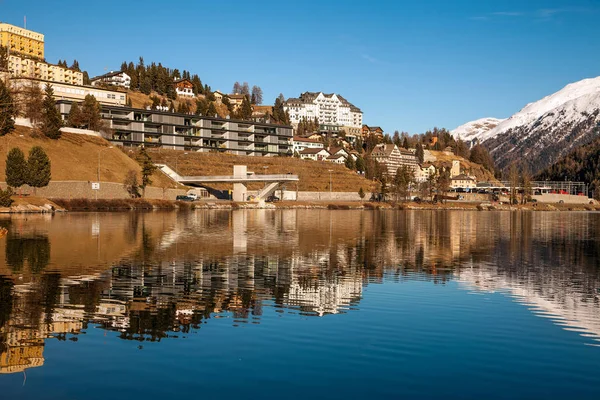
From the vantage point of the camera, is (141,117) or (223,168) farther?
(141,117)

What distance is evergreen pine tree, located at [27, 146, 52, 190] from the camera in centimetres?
10860

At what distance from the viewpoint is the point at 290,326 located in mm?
21422

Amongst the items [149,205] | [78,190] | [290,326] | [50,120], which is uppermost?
[50,120]

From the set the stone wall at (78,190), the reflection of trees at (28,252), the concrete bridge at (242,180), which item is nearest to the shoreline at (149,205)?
the concrete bridge at (242,180)

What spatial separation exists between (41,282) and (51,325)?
9.12 m

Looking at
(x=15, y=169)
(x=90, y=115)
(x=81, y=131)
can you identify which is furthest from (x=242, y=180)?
(x=15, y=169)

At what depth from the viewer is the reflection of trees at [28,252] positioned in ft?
113

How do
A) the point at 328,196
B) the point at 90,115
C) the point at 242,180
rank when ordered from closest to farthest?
1. the point at 242,180
2. the point at 90,115
3. the point at 328,196

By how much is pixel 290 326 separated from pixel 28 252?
25.8 meters

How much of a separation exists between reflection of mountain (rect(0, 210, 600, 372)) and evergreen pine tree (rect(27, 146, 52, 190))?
54.0m

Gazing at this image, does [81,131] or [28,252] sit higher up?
[81,131]

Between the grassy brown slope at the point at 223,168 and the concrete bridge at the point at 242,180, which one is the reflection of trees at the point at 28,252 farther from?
the grassy brown slope at the point at 223,168

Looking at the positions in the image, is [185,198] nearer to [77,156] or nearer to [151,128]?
[77,156]

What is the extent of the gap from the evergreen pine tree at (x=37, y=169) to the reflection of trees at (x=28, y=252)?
2350 inches
